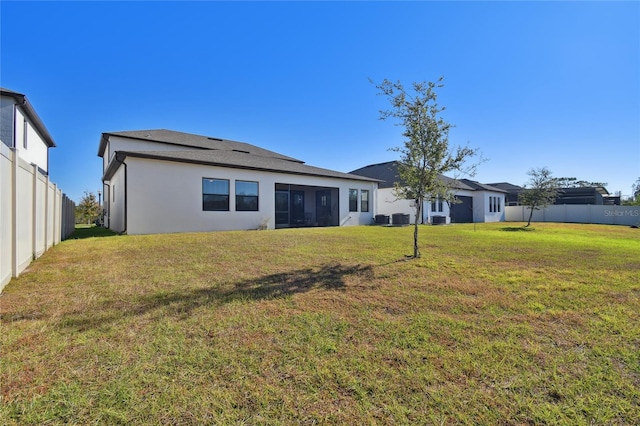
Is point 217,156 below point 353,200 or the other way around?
the other way around

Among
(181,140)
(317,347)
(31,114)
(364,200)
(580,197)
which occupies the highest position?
(31,114)

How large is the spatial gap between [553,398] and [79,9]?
14443 millimetres

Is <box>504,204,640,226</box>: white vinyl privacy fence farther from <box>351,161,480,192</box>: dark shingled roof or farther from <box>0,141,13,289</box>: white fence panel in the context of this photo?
<box>0,141,13,289</box>: white fence panel

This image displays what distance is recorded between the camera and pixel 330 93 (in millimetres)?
15797

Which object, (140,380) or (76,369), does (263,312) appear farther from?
(76,369)

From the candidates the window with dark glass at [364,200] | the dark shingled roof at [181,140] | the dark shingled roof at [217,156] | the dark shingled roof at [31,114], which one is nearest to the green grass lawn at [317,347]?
the dark shingled roof at [217,156]

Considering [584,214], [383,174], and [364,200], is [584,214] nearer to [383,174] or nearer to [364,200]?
[383,174]

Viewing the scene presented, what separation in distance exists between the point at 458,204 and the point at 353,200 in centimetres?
1291

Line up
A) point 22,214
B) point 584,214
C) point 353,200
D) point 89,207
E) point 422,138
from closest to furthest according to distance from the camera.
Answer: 1. point 22,214
2. point 422,138
3. point 353,200
4. point 89,207
5. point 584,214

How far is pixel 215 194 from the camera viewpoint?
1428cm

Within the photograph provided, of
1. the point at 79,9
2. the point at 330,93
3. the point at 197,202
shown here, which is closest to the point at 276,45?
the point at 330,93

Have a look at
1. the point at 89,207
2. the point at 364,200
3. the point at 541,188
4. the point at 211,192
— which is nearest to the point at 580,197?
the point at 541,188

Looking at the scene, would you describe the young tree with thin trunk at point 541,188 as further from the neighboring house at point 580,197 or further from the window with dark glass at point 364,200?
the neighboring house at point 580,197

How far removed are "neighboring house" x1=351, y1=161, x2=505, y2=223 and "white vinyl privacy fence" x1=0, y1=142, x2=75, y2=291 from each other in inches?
842
